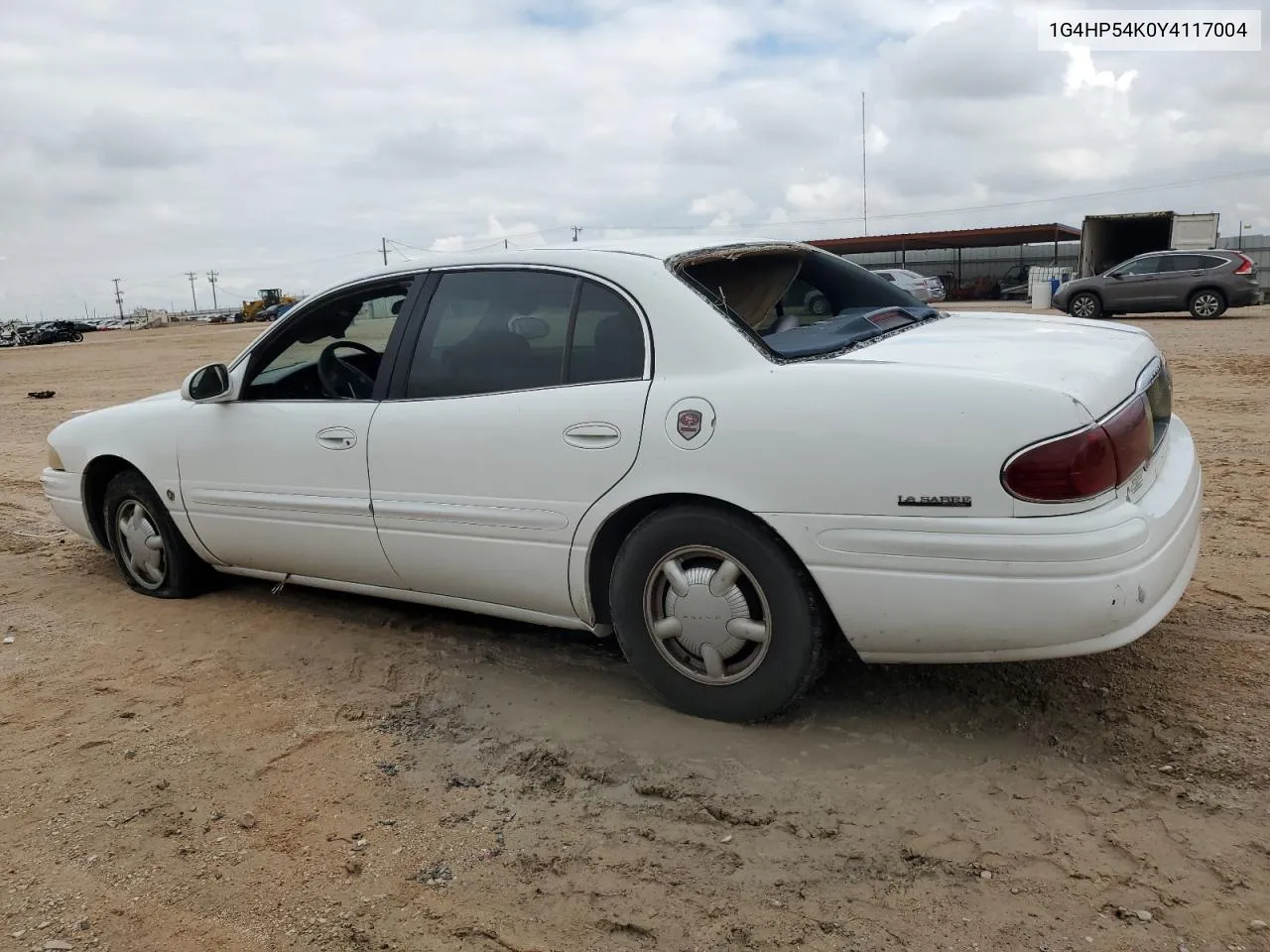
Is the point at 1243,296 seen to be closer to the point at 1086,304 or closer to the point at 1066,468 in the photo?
the point at 1086,304

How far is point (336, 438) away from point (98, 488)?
1.94 m

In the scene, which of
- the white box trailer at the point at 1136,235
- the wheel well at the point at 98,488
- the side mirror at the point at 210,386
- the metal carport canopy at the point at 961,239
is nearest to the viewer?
the side mirror at the point at 210,386

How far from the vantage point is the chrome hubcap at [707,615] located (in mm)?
3072

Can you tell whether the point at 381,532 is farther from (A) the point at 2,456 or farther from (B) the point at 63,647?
(A) the point at 2,456

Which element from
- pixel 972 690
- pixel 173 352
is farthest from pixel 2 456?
pixel 173 352

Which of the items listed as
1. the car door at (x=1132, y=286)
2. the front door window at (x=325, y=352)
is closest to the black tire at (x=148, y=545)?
the front door window at (x=325, y=352)

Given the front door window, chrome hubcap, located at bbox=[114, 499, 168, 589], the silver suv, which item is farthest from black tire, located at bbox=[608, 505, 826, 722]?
the silver suv

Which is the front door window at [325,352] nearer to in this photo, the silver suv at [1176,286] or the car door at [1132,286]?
the silver suv at [1176,286]

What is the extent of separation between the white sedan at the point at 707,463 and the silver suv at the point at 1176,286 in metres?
18.7

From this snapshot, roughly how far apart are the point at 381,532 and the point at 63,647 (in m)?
1.63

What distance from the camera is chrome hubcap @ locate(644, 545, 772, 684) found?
3.07m

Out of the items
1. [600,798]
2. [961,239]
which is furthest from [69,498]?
[961,239]

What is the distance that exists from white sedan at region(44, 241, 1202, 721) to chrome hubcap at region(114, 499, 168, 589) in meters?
0.47

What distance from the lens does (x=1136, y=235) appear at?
97.6 ft
